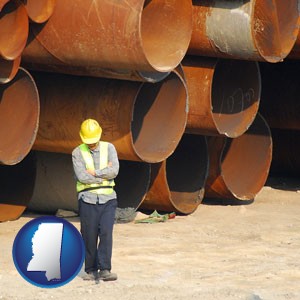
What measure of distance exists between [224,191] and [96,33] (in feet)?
12.2

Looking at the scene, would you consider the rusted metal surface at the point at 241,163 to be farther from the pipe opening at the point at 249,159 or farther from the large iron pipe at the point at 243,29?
the large iron pipe at the point at 243,29

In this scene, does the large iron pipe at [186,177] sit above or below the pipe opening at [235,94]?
below

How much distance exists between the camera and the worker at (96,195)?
29.4ft

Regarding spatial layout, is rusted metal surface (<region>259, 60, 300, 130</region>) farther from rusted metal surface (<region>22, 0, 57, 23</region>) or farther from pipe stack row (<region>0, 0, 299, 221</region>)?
A: rusted metal surface (<region>22, 0, 57, 23</region>)

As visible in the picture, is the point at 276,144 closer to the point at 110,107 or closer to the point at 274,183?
the point at 274,183

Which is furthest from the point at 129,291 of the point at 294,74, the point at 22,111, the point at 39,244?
the point at 294,74

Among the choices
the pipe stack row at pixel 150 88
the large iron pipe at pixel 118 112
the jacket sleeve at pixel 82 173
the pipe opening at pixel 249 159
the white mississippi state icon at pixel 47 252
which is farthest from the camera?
the pipe opening at pixel 249 159

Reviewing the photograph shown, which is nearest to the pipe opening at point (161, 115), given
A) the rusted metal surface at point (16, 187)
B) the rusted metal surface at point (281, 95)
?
the rusted metal surface at point (16, 187)

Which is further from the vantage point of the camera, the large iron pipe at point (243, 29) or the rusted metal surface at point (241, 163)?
the rusted metal surface at point (241, 163)

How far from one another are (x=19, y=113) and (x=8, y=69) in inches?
26.0

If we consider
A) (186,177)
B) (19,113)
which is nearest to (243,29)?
(19,113)

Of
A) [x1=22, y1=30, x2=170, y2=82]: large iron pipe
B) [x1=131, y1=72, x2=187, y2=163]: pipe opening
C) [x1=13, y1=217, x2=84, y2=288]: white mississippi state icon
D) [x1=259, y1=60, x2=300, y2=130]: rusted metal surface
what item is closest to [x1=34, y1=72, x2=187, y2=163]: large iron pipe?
[x1=131, y1=72, x2=187, y2=163]: pipe opening

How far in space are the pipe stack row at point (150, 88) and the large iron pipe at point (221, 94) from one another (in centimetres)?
1

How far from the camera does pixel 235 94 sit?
12422mm
